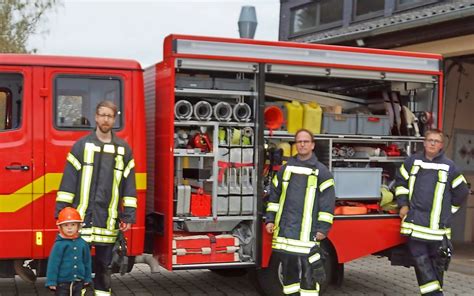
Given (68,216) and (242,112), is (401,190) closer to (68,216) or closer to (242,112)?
(242,112)

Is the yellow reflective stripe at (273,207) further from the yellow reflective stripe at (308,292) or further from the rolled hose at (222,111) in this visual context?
the rolled hose at (222,111)

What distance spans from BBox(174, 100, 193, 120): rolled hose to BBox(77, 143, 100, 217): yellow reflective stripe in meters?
0.94

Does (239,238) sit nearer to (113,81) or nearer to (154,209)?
(154,209)

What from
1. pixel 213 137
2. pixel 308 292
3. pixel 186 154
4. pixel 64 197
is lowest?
pixel 308 292

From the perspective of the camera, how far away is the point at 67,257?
485cm

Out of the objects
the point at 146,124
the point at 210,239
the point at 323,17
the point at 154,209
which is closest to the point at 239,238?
the point at 210,239

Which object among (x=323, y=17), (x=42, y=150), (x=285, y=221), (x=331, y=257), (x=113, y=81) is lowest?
(x=331, y=257)

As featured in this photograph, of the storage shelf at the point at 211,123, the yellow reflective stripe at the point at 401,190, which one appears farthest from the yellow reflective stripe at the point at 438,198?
the storage shelf at the point at 211,123

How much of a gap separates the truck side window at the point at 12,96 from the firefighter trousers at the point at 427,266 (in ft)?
12.5

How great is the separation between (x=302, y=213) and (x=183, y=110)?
4.66ft

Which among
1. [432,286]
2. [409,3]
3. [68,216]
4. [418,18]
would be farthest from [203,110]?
[409,3]

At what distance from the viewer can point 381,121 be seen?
6.81 m

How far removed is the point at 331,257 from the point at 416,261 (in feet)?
2.78

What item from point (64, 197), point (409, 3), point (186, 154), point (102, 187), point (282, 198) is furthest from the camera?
point (409, 3)
